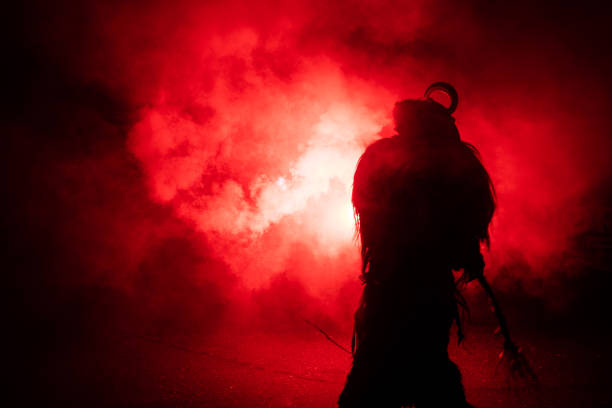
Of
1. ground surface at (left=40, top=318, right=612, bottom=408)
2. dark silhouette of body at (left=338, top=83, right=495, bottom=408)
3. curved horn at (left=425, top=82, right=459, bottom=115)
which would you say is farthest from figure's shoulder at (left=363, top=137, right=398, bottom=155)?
ground surface at (left=40, top=318, right=612, bottom=408)

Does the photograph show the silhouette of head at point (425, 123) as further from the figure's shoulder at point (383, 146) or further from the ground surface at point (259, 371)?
the ground surface at point (259, 371)

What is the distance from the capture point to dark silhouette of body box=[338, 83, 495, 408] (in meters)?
1.59

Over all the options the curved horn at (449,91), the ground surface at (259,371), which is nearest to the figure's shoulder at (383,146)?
the curved horn at (449,91)

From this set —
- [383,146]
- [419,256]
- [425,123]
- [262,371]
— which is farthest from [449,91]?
[262,371]

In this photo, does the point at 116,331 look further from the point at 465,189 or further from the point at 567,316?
the point at 567,316

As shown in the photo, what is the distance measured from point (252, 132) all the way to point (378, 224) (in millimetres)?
4191

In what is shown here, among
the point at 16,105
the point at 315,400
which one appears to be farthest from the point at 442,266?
the point at 16,105

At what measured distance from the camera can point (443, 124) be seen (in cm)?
167

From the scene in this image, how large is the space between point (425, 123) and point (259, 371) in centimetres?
263

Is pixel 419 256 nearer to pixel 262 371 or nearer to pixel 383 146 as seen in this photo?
pixel 383 146

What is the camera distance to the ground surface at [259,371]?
8.79 ft

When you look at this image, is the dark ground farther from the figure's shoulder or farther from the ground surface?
the figure's shoulder

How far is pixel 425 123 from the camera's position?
5.49 feet

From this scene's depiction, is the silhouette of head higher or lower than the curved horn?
lower
